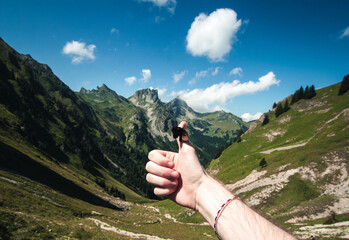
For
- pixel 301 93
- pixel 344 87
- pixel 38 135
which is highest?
pixel 301 93

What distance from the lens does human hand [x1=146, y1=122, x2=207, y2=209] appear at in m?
3.94

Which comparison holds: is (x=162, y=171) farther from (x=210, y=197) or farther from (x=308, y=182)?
(x=308, y=182)

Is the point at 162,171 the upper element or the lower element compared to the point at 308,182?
lower

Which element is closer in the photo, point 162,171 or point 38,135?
point 162,171

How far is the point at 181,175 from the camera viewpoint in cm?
421

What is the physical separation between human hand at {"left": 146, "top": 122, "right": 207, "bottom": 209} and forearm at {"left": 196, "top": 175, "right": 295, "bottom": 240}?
41 cm

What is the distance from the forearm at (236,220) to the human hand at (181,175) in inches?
16.1

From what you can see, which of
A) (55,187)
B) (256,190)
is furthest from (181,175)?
(55,187)

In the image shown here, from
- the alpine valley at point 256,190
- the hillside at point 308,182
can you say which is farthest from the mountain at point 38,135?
the hillside at point 308,182

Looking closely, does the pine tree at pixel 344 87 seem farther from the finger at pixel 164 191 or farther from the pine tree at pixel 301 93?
the finger at pixel 164 191

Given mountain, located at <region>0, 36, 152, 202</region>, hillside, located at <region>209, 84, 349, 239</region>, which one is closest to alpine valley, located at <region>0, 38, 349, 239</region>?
hillside, located at <region>209, 84, 349, 239</region>

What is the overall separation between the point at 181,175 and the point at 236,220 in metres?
1.54

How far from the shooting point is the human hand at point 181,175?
3941 millimetres

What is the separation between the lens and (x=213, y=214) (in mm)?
3385
